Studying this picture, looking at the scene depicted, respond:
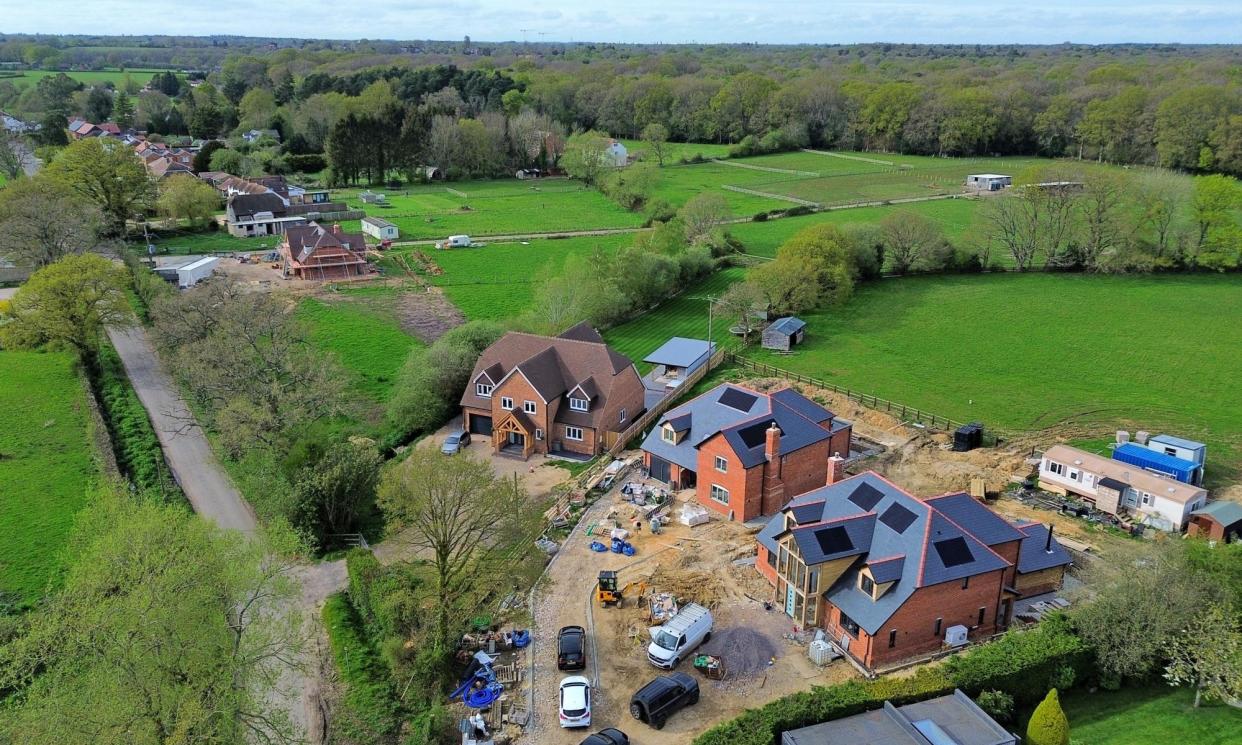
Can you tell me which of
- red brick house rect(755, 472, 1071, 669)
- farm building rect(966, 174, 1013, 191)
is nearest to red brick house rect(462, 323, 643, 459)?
red brick house rect(755, 472, 1071, 669)

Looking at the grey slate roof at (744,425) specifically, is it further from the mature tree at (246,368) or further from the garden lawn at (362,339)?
the garden lawn at (362,339)

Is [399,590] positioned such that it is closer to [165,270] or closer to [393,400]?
[393,400]

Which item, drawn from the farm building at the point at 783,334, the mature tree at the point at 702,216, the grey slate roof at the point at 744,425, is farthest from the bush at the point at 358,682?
the mature tree at the point at 702,216

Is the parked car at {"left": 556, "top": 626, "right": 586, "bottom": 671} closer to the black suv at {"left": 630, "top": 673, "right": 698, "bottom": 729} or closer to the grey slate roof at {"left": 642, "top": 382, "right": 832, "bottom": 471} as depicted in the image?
the black suv at {"left": 630, "top": 673, "right": 698, "bottom": 729}

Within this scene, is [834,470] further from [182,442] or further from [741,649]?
[182,442]

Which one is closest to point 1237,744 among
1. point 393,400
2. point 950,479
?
point 950,479

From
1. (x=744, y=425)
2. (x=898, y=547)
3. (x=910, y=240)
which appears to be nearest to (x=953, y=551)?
(x=898, y=547)

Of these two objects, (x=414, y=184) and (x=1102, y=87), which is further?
(x=1102, y=87)
